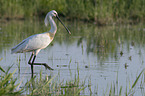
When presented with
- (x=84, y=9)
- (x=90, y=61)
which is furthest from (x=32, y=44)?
(x=84, y=9)

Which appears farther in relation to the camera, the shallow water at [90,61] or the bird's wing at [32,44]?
the bird's wing at [32,44]

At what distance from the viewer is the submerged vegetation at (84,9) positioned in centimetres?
1788

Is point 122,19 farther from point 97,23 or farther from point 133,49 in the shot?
point 133,49

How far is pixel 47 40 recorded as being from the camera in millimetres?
7352

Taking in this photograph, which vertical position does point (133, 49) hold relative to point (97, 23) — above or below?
below

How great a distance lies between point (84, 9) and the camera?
19234 millimetres

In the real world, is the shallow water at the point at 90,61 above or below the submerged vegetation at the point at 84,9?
below

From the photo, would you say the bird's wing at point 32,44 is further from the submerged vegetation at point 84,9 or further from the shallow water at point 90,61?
the submerged vegetation at point 84,9

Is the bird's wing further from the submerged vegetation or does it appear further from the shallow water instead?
the submerged vegetation

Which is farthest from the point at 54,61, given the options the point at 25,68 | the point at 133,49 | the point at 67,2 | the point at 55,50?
the point at 67,2

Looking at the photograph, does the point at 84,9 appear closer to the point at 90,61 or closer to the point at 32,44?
the point at 90,61

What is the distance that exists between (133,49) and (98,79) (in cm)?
382

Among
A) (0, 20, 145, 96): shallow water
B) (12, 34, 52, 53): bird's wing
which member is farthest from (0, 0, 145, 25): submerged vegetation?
(12, 34, 52, 53): bird's wing

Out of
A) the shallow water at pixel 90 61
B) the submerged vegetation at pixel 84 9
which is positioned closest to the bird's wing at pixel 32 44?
the shallow water at pixel 90 61
